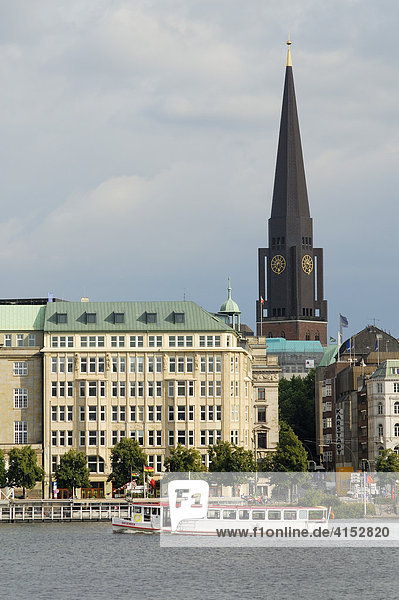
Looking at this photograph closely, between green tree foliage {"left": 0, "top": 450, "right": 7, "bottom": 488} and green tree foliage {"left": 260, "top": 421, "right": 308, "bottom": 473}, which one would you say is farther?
green tree foliage {"left": 260, "top": 421, "right": 308, "bottom": 473}

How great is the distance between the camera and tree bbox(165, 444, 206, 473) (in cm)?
18588

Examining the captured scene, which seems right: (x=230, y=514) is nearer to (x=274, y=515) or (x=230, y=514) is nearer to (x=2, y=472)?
(x=274, y=515)

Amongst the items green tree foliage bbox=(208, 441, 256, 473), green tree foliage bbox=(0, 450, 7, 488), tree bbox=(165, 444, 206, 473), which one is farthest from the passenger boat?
green tree foliage bbox=(0, 450, 7, 488)

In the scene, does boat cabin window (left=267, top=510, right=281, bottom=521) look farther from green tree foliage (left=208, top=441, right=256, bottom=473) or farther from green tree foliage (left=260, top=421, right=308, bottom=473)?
green tree foliage (left=260, top=421, right=308, bottom=473)

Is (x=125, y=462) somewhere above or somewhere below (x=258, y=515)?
above

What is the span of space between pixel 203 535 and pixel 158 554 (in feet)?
48.0

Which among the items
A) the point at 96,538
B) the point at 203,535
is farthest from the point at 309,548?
the point at 96,538

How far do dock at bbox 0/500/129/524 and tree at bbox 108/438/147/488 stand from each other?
8.67 meters

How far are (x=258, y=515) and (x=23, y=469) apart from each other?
48839mm

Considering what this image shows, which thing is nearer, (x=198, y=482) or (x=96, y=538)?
(x=96, y=538)

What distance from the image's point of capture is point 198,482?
177375 mm

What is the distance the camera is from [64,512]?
6929 inches

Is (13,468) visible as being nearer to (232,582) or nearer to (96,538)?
(96,538)

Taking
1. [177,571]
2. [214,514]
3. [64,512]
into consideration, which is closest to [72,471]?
[64,512]
